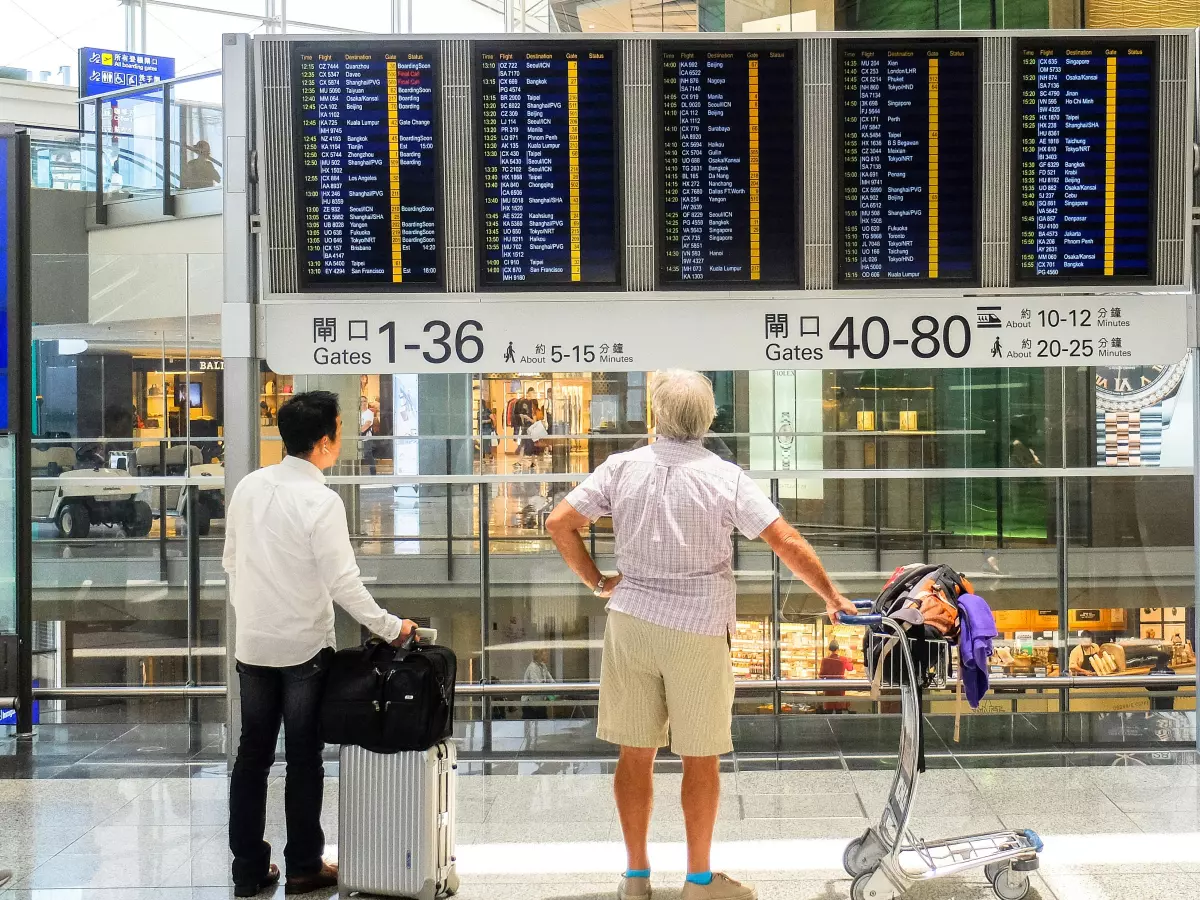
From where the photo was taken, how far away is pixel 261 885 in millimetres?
3652

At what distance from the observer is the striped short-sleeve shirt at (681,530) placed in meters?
3.30

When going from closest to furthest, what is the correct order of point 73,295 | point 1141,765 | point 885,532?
1. point 1141,765
2. point 73,295
3. point 885,532

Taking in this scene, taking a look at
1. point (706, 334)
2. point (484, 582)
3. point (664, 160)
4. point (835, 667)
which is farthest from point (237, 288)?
point (835, 667)

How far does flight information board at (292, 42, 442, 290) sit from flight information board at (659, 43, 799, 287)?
0.95 m

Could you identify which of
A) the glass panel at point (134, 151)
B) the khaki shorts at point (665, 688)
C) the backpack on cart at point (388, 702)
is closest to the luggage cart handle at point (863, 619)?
the khaki shorts at point (665, 688)

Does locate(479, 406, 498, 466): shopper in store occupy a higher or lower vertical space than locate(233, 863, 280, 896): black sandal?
higher

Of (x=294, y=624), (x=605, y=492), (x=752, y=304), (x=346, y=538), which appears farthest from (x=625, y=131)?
(x=294, y=624)

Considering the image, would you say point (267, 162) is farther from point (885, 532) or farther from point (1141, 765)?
point (885, 532)

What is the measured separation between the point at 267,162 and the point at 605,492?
6.79 feet

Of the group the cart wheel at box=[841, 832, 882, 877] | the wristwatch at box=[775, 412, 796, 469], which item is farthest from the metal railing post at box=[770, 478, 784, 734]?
the cart wheel at box=[841, 832, 882, 877]

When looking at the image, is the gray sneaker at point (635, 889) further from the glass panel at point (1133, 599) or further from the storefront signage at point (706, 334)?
the glass panel at point (1133, 599)

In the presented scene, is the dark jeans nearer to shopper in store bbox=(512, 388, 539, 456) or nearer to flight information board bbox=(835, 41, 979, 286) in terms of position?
flight information board bbox=(835, 41, 979, 286)

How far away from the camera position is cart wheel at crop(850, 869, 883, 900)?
3.38 m

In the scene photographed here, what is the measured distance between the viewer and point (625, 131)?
4.42 m
